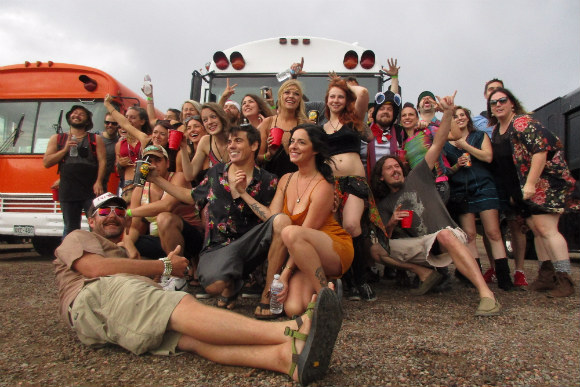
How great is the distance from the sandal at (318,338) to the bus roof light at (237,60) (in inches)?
196

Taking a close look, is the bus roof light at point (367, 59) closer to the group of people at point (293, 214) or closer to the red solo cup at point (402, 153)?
the group of people at point (293, 214)

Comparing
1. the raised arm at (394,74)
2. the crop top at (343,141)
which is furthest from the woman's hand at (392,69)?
the crop top at (343,141)

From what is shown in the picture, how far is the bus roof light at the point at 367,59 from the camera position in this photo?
607 cm

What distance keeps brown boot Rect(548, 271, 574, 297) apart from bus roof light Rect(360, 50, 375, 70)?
372 cm

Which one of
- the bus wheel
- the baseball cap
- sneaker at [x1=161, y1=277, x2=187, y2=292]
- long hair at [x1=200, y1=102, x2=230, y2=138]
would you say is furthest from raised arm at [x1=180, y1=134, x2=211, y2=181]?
the bus wheel

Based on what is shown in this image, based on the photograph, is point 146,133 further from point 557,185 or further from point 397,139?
point 557,185

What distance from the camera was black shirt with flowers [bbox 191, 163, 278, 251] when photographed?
345cm

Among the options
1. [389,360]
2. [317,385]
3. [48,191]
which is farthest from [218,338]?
[48,191]

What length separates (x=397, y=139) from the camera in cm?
464

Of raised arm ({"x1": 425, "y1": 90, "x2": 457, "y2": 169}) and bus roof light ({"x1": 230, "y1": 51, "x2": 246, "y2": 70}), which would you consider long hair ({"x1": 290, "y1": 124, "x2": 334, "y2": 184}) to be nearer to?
raised arm ({"x1": 425, "y1": 90, "x2": 457, "y2": 169})

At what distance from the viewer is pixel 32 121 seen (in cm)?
653

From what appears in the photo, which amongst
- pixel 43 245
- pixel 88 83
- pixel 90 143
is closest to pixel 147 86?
pixel 90 143

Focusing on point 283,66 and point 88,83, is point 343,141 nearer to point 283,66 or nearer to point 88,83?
point 283,66

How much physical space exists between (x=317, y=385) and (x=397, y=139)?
3334 mm
